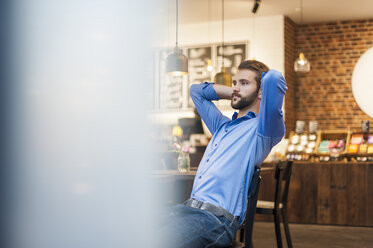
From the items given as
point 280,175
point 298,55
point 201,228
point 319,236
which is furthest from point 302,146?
point 201,228

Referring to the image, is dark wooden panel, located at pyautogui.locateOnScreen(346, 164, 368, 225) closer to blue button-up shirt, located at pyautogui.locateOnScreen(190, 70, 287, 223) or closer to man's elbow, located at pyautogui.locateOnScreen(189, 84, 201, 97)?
man's elbow, located at pyautogui.locateOnScreen(189, 84, 201, 97)

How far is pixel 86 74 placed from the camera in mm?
491

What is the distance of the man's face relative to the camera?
2002 millimetres

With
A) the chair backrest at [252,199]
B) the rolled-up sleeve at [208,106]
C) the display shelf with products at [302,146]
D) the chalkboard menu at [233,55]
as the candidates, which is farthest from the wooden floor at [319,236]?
the chalkboard menu at [233,55]

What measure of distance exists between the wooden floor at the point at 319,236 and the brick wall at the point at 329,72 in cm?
313

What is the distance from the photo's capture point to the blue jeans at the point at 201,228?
154 cm

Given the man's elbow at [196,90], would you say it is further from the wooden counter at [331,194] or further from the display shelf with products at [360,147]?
the display shelf with products at [360,147]

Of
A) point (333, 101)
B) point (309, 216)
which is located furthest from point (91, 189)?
point (333, 101)

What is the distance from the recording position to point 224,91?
211cm

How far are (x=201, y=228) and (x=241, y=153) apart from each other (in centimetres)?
35

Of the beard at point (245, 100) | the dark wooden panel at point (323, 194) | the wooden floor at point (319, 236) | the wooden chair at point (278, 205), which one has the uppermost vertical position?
the beard at point (245, 100)

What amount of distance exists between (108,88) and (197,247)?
3.78ft

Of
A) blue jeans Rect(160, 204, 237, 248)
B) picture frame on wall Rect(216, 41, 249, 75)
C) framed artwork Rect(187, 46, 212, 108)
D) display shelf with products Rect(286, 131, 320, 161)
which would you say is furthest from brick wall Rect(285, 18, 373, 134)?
blue jeans Rect(160, 204, 237, 248)

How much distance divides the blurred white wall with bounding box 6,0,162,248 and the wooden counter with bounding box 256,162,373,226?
6033mm
